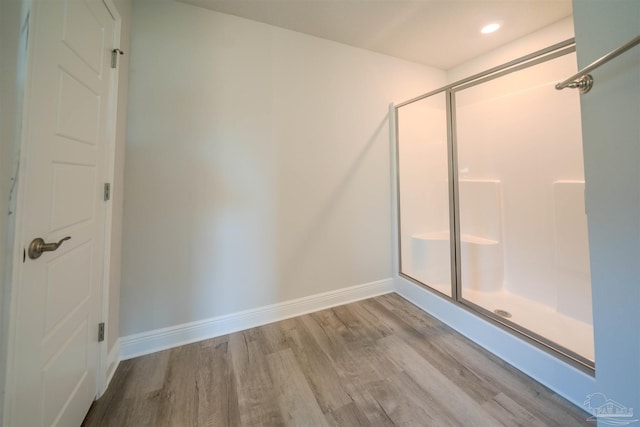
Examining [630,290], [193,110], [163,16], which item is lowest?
[630,290]

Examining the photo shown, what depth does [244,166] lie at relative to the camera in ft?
6.01

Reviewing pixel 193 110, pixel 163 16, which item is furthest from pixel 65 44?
pixel 163 16

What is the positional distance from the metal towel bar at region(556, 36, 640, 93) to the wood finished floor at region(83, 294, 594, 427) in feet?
5.05

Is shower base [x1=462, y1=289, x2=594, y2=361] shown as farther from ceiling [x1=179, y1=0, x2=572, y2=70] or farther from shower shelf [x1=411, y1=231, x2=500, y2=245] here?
ceiling [x1=179, y1=0, x2=572, y2=70]

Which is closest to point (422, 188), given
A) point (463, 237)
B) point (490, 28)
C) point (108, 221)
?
point (463, 237)

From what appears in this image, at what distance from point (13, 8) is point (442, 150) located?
9.46ft

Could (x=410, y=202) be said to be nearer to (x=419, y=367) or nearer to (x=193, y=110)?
(x=419, y=367)

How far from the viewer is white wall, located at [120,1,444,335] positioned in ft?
5.17

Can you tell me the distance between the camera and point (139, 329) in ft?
5.16

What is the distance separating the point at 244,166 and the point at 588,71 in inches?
75.4

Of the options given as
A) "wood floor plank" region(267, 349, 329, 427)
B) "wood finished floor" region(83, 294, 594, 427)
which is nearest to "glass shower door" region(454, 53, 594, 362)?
"wood finished floor" region(83, 294, 594, 427)

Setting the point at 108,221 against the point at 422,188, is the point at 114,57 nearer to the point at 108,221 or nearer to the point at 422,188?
the point at 108,221

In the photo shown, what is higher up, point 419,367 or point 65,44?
point 65,44

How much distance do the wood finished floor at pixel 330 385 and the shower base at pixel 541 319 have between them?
1.52 feet
